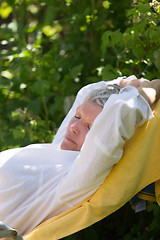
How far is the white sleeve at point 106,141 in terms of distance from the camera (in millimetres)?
1592

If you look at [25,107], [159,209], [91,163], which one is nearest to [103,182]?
[91,163]

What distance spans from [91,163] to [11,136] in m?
1.38

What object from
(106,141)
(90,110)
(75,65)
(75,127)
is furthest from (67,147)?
(75,65)

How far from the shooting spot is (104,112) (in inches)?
64.7

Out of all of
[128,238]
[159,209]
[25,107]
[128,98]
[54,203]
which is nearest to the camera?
[128,98]

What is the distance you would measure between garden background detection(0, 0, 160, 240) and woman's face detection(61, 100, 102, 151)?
1.63 feet

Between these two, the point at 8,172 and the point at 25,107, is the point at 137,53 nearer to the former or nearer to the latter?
the point at 8,172

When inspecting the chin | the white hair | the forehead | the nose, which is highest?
the white hair

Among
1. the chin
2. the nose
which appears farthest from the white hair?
the chin

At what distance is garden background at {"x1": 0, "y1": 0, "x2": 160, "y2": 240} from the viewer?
237 centimetres

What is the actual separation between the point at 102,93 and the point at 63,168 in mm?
387

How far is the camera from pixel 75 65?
3.35 meters

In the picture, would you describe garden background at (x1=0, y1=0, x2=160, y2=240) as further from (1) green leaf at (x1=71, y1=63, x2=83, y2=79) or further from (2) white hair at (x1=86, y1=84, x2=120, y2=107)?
(2) white hair at (x1=86, y1=84, x2=120, y2=107)

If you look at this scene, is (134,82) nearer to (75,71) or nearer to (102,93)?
(102,93)
